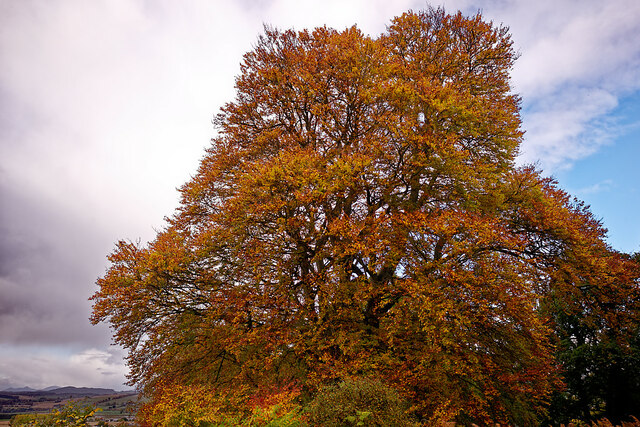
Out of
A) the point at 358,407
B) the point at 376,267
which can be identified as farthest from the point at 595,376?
→ the point at 358,407

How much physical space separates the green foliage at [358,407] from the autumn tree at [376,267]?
118 inches

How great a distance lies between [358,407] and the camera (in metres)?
7.20

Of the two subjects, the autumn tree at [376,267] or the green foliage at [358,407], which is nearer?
the green foliage at [358,407]

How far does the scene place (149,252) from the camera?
13.2 meters

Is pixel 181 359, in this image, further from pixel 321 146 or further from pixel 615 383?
pixel 615 383

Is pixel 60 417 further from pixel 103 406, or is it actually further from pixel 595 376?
pixel 595 376

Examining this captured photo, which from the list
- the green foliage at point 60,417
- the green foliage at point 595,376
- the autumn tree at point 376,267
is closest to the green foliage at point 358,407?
the autumn tree at point 376,267

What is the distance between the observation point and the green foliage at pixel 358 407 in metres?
6.97

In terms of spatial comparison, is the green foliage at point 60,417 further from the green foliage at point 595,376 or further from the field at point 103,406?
the green foliage at point 595,376

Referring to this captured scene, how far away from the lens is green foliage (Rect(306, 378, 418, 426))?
697 cm

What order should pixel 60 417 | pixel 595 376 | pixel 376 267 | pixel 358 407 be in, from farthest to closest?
pixel 595 376, pixel 376 267, pixel 60 417, pixel 358 407

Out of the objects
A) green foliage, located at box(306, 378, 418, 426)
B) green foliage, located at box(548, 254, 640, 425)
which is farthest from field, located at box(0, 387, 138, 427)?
green foliage, located at box(548, 254, 640, 425)

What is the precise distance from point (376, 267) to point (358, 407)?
27.2 feet

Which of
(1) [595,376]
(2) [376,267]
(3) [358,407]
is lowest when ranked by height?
(1) [595,376]
